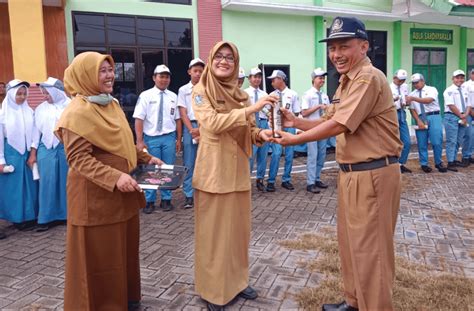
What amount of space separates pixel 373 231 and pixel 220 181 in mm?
1106

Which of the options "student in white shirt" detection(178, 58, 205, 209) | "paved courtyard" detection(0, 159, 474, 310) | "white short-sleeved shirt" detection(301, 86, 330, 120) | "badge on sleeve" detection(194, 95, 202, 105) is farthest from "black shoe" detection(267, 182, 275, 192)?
"badge on sleeve" detection(194, 95, 202, 105)

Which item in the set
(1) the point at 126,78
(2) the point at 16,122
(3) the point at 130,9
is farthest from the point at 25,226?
(3) the point at 130,9

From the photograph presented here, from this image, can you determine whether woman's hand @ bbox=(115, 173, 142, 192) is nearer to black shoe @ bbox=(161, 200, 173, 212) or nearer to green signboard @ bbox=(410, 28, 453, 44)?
black shoe @ bbox=(161, 200, 173, 212)

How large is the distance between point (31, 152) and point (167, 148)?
1.79 metres

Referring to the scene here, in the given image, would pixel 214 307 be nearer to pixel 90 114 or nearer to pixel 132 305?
pixel 132 305

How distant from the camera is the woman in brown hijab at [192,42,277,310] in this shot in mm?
3080

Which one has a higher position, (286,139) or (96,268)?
(286,139)

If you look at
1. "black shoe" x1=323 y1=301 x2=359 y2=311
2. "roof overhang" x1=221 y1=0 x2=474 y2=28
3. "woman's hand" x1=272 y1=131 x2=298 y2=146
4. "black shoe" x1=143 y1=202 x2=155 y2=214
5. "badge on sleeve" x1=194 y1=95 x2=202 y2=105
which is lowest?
"black shoe" x1=323 y1=301 x2=359 y2=311

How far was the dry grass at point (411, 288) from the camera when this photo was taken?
330 centimetres

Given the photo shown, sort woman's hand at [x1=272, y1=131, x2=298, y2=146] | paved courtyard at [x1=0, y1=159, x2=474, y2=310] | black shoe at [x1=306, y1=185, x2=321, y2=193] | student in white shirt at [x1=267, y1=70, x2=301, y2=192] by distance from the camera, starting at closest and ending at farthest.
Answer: woman's hand at [x1=272, y1=131, x2=298, y2=146], paved courtyard at [x1=0, y1=159, x2=474, y2=310], black shoe at [x1=306, y1=185, x2=321, y2=193], student in white shirt at [x1=267, y1=70, x2=301, y2=192]

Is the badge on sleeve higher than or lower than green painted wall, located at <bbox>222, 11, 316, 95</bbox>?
lower

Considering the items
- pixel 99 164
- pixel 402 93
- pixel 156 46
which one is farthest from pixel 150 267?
pixel 156 46

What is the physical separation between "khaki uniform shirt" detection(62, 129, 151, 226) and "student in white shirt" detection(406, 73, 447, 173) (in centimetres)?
705

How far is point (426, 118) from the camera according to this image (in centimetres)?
845
